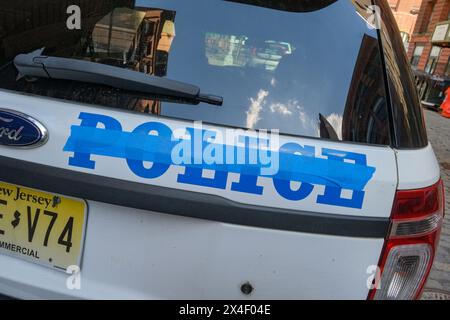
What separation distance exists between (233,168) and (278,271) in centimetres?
37

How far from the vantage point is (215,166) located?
1355 millimetres

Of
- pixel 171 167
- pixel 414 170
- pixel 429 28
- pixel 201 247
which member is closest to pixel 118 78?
pixel 171 167

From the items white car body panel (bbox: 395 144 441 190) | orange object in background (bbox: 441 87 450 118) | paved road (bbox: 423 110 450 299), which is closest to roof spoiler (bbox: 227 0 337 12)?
white car body panel (bbox: 395 144 441 190)

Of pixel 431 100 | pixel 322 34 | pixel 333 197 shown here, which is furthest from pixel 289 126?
pixel 431 100

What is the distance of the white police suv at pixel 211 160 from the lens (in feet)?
4.49

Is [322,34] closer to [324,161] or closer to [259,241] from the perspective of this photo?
[324,161]

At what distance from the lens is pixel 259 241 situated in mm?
1375

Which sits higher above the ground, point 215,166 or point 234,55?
point 234,55

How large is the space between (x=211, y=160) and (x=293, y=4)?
71cm

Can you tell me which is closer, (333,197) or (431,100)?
(333,197)

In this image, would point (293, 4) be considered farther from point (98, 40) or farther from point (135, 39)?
point (98, 40)

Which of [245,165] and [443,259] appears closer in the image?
[245,165]

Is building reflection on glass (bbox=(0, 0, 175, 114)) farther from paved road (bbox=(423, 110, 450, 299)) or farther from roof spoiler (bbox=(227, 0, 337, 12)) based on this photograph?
paved road (bbox=(423, 110, 450, 299))

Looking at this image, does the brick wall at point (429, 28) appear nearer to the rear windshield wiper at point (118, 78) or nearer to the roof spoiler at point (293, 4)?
the roof spoiler at point (293, 4)
